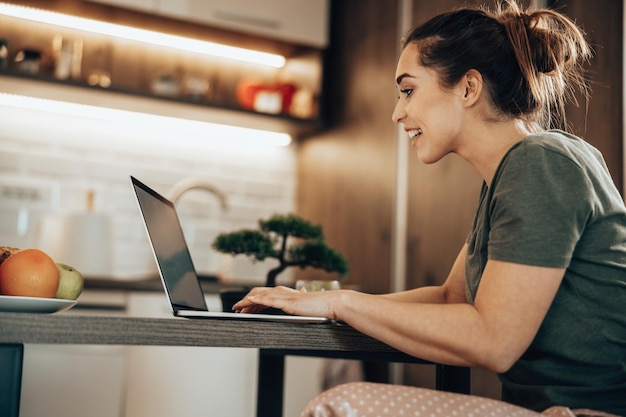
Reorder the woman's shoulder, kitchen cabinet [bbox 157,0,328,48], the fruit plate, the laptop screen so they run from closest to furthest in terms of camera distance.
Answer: the fruit plate, the woman's shoulder, the laptop screen, kitchen cabinet [bbox 157,0,328,48]

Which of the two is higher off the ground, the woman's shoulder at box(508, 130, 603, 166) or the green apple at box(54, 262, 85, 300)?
the woman's shoulder at box(508, 130, 603, 166)

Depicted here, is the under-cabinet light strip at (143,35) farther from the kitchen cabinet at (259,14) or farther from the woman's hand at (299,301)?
the woman's hand at (299,301)

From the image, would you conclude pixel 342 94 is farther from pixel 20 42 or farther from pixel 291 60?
pixel 20 42

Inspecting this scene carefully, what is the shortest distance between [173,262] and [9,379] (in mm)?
536

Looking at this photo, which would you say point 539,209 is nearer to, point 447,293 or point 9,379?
point 447,293

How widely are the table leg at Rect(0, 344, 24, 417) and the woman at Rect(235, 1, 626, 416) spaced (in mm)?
369

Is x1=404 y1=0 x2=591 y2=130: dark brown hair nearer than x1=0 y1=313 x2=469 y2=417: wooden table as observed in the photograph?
No

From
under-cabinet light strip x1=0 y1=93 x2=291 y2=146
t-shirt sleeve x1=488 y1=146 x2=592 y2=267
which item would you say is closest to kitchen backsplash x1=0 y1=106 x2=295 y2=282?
under-cabinet light strip x1=0 y1=93 x2=291 y2=146

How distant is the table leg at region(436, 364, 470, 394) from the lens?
1.39m

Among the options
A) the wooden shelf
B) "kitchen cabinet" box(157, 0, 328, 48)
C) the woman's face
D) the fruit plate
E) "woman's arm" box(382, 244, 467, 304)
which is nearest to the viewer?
the fruit plate

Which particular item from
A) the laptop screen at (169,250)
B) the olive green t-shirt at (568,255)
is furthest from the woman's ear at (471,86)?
the laptop screen at (169,250)

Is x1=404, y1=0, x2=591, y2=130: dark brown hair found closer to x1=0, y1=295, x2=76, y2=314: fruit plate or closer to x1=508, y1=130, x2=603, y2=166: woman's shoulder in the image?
x1=508, y1=130, x2=603, y2=166: woman's shoulder

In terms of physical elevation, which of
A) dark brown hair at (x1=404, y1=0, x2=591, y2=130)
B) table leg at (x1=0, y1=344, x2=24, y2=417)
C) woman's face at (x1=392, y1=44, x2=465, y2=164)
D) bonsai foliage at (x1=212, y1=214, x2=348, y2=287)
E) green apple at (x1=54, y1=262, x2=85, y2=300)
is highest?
dark brown hair at (x1=404, y1=0, x2=591, y2=130)

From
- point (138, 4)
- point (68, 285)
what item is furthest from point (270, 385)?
point (138, 4)
